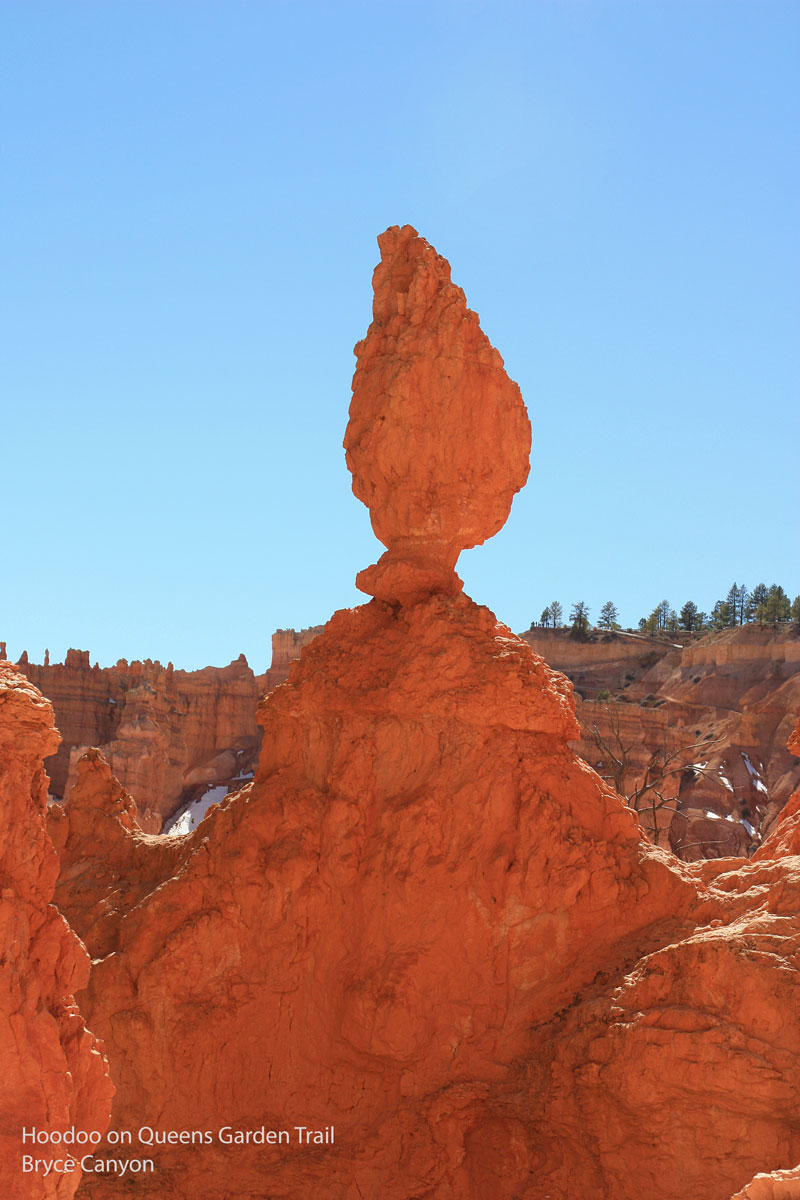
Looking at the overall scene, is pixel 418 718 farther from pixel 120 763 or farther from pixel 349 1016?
pixel 120 763

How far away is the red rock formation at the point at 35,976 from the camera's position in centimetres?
728

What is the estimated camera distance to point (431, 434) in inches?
554

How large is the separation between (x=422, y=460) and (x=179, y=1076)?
22.3ft

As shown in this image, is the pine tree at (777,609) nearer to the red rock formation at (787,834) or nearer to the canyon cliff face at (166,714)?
the canyon cliff face at (166,714)

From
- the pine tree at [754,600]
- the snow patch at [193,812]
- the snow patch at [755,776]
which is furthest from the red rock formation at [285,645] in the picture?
the pine tree at [754,600]

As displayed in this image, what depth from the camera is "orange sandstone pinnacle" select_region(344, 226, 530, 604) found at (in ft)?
46.1

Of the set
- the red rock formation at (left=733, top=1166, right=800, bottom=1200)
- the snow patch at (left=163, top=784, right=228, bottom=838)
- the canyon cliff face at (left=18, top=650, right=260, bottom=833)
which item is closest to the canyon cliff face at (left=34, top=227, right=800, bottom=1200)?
the red rock formation at (left=733, top=1166, right=800, bottom=1200)

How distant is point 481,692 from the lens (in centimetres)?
1298

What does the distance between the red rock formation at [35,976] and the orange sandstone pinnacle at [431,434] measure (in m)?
6.45

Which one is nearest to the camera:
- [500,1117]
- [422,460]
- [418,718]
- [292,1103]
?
[500,1117]

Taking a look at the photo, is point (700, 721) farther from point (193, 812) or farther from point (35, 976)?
point (35, 976)

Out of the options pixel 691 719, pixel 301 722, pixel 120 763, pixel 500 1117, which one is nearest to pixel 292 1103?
pixel 500 1117

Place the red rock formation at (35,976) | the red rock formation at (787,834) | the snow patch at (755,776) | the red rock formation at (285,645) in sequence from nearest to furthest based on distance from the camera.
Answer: the red rock formation at (35,976) < the red rock formation at (787,834) < the snow patch at (755,776) < the red rock formation at (285,645)

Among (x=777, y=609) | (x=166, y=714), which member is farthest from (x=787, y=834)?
(x=777, y=609)
